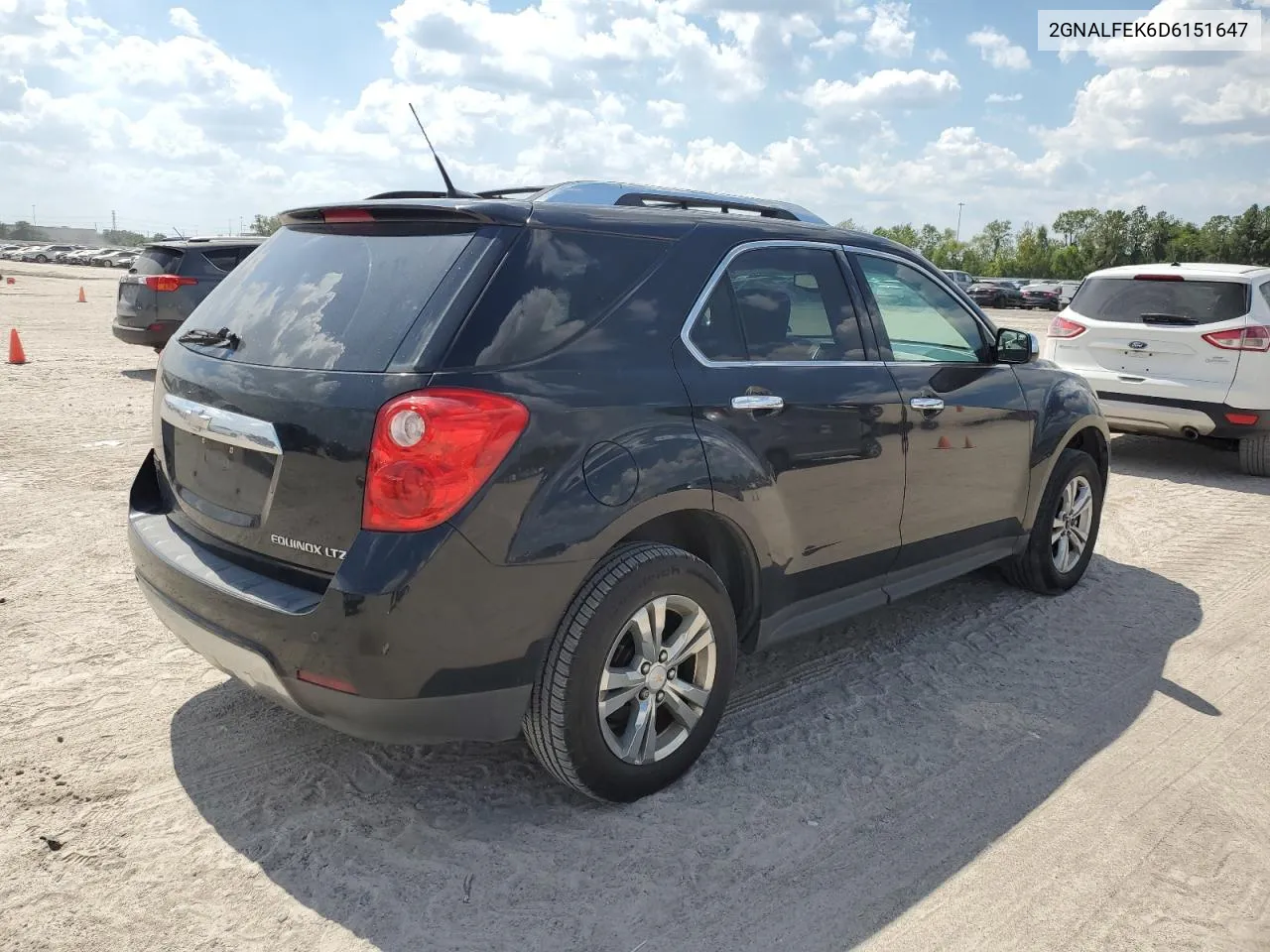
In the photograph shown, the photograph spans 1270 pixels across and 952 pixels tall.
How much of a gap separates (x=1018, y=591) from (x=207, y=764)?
160 inches

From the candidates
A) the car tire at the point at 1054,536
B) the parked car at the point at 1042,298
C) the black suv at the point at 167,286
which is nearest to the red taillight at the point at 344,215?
the car tire at the point at 1054,536

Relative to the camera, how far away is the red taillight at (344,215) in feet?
10.6

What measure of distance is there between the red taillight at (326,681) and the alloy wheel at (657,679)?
2.39 ft

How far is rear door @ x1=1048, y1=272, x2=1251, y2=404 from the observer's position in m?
8.37

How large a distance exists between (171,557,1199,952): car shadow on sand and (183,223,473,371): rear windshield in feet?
4.48

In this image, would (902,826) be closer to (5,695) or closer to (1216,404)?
(5,695)

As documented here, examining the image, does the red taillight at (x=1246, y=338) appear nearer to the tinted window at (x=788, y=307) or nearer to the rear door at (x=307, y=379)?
the tinted window at (x=788, y=307)

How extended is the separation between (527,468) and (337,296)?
2.82 feet

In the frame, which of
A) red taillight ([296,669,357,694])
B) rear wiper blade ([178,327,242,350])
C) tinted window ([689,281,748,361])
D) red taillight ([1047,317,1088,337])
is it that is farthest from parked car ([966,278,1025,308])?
red taillight ([296,669,357,694])

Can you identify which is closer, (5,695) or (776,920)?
(776,920)

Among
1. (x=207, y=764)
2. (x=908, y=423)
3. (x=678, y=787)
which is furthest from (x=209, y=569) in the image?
(x=908, y=423)

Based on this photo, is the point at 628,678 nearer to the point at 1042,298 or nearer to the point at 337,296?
the point at 337,296

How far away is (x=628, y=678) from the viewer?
3113 millimetres

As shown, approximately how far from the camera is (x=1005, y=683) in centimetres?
428
